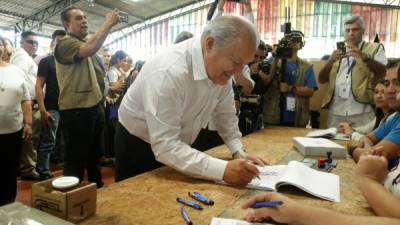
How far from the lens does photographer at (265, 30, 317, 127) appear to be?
282 cm

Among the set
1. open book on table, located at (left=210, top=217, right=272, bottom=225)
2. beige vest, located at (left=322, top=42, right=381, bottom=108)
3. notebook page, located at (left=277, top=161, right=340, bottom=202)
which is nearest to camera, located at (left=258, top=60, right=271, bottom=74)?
beige vest, located at (left=322, top=42, right=381, bottom=108)

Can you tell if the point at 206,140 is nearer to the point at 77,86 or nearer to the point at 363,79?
the point at 77,86

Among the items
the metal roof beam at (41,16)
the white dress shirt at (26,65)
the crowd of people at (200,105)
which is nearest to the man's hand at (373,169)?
the crowd of people at (200,105)

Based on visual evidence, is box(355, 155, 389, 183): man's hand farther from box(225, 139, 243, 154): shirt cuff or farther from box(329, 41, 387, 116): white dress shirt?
box(329, 41, 387, 116): white dress shirt

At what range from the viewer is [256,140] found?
200cm

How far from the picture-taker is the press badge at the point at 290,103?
2.82m

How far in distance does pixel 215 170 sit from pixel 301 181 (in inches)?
11.9

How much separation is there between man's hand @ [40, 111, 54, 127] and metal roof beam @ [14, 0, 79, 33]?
7.77m

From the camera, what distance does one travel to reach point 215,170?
3.88 feet

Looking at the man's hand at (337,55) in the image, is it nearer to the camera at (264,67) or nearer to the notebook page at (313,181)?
the camera at (264,67)

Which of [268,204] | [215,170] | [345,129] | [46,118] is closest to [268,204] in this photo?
[268,204]

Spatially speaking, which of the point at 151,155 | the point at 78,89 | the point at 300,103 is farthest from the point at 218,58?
the point at 300,103

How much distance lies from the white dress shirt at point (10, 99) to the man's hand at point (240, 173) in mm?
1666

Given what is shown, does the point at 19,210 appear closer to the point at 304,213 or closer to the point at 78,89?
the point at 304,213
